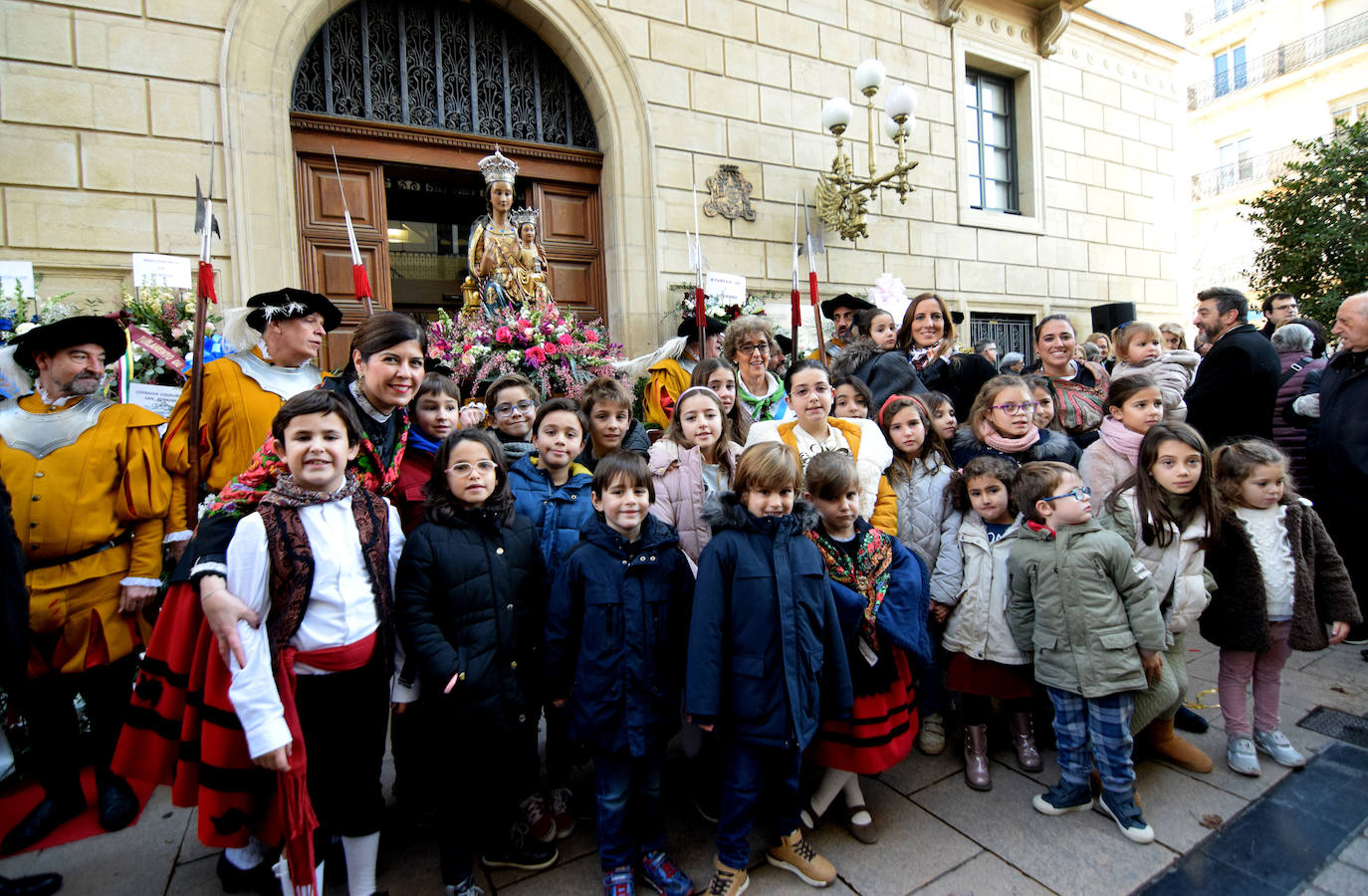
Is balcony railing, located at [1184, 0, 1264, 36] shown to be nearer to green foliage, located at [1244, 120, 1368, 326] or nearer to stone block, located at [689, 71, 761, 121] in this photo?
green foliage, located at [1244, 120, 1368, 326]

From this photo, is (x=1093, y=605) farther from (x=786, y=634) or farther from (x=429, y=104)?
(x=429, y=104)

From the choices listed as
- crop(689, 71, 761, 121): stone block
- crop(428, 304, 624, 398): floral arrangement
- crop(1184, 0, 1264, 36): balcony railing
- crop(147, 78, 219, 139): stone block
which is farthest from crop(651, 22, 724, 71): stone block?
crop(1184, 0, 1264, 36): balcony railing

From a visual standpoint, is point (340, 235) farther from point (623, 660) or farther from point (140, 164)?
point (623, 660)

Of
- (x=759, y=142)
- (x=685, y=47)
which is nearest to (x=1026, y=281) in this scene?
(x=759, y=142)

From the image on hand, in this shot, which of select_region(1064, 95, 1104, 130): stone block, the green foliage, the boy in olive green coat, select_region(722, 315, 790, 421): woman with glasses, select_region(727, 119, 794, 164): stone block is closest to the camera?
the boy in olive green coat

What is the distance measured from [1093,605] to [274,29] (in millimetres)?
A: 7220

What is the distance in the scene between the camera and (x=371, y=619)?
2.15 m

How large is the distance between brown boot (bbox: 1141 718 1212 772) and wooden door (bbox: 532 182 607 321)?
5913 millimetres

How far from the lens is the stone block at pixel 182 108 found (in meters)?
5.23

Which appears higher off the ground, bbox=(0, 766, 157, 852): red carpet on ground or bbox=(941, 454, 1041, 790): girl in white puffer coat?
bbox=(941, 454, 1041, 790): girl in white puffer coat

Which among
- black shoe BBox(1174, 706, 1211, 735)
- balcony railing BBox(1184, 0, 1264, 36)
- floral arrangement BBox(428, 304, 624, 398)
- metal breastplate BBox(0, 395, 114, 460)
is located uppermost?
balcony railing BBox(1184, 0, 1264, 36)

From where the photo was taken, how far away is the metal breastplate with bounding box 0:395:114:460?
2740mm

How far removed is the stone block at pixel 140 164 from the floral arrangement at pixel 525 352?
2.75 metres

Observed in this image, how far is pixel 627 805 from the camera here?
2318mm
